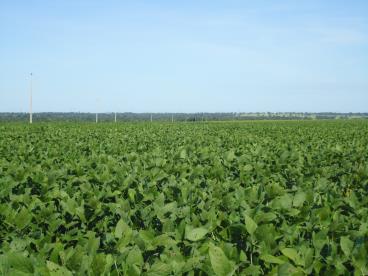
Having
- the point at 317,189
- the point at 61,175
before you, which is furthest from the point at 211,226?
the point at 61,175

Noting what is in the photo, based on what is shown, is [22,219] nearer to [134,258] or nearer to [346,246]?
[134,258]

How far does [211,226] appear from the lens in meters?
2.52

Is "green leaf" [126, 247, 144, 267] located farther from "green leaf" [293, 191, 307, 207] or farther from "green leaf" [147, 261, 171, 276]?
"green leaf" [293, 191, 307, 207]

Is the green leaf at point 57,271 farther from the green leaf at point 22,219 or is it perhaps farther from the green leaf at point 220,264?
the green leaf at point 22,219

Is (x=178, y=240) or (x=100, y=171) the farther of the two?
(x=100, y=171)

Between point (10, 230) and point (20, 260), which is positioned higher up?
point (20, 260)

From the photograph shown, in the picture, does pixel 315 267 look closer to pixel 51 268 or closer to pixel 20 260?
pixel 51 268

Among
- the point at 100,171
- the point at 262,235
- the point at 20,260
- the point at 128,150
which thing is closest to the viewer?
the point at 20,260

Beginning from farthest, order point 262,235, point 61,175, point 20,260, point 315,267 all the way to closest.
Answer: point 61,175 → point 262,235 → point 315,267 → point 20,260

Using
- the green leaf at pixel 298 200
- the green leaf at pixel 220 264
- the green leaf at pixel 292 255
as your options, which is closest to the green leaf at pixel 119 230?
the green leaf at pixel 220 264

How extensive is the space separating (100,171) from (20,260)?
358 cm

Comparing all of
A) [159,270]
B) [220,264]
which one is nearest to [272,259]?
[220,264]

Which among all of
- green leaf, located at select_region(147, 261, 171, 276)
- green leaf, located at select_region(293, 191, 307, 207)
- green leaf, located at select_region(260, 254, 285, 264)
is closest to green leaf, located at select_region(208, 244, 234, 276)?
green leaf, located at select_region(147, 261, 171, 276)

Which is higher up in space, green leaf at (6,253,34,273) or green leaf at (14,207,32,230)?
green leaf at (6,253,34,273)
